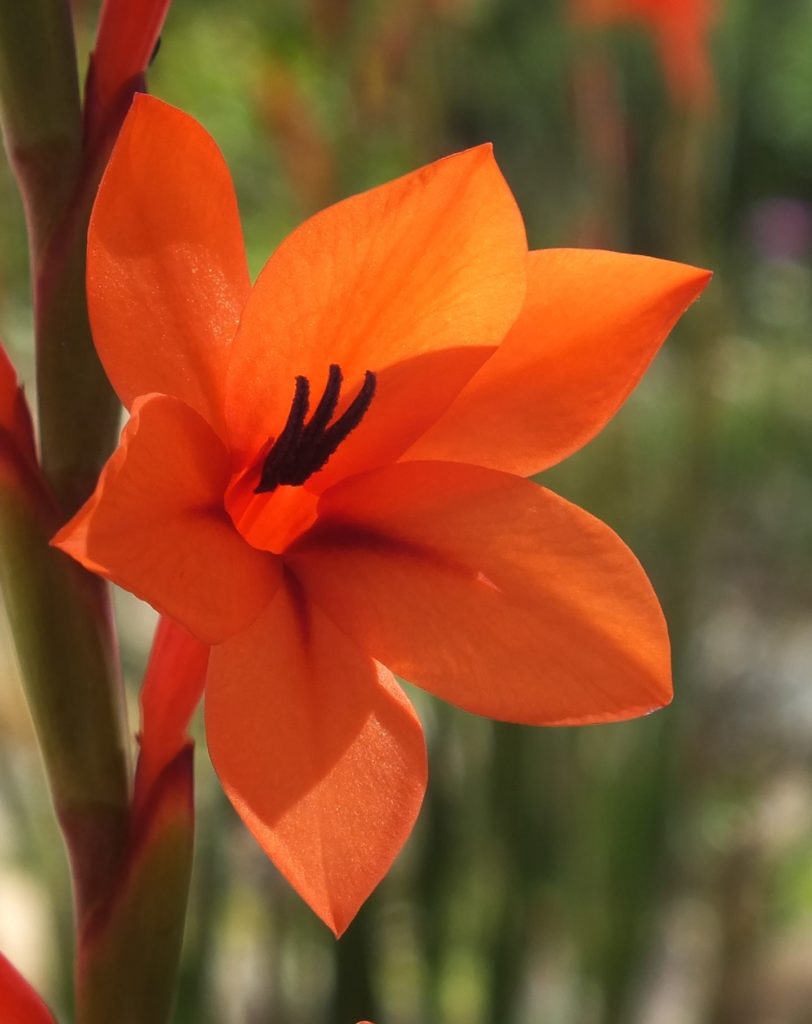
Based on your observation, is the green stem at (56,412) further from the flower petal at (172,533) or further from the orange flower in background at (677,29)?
the orange flower in background at (677,29)

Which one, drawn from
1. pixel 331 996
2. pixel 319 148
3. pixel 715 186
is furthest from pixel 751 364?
pixel 331 996

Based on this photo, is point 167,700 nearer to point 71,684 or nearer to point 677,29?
point 71,684

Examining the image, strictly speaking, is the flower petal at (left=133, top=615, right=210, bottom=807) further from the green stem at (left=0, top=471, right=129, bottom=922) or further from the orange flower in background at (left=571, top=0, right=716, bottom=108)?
the orange flower in background at (left=571, top=0, right=716, bottom=108)

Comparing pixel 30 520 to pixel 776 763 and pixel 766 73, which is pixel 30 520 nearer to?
pixel 776 763

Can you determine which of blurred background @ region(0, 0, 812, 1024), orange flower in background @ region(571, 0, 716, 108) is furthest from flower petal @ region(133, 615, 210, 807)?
orange flower in background @ region(571, 0, 716, 108)

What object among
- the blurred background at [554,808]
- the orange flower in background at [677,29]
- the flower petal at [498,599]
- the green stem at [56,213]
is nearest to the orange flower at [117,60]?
the green stem at [56,213]

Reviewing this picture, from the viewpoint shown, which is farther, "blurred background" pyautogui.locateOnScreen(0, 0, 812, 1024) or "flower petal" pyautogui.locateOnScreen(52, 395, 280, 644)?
"blurred background" pyautogui.locateOnScreen(0, 0, 812, 1024)
